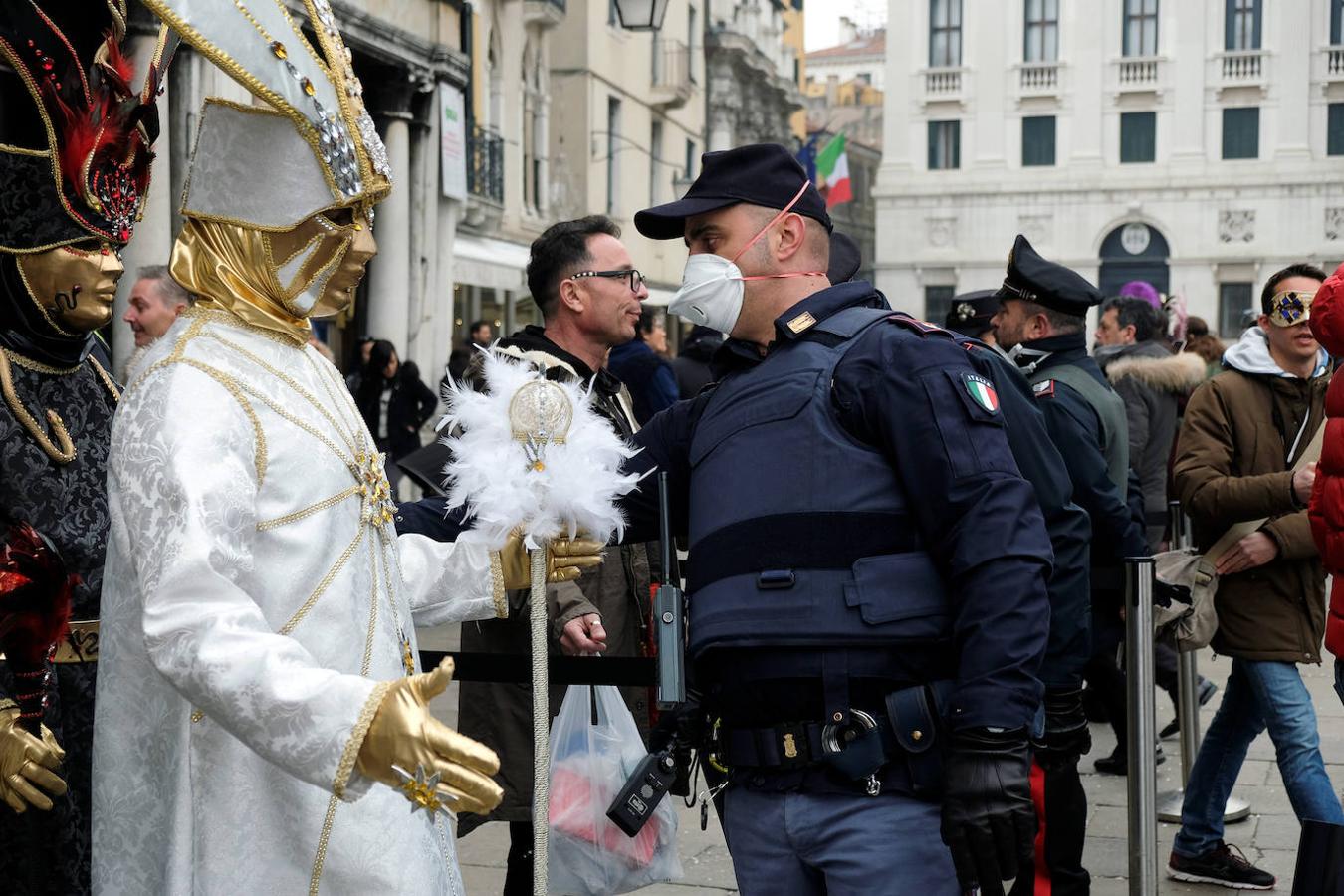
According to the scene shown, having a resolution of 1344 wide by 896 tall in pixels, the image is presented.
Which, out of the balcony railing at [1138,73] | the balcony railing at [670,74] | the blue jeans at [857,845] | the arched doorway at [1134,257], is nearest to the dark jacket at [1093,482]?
the blue jeans at [857,845]

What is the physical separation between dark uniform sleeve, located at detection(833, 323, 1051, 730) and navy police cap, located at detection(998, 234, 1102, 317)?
7.98 feet

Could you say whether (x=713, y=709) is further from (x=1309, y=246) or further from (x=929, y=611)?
(x=1309, y=246)

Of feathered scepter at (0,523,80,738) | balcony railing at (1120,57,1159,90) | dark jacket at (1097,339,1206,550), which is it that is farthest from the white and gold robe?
balcony railing at (1120,57,1159,90)

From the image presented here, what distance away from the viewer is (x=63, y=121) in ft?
11.6

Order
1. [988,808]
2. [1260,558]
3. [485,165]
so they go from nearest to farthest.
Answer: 1. [988,808]
2. [1260,558]
3. [485,165]

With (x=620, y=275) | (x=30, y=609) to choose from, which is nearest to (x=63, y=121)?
(x=30, y=609)

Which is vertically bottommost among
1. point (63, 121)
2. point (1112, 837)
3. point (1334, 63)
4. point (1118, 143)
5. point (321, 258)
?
point (1112, 837)

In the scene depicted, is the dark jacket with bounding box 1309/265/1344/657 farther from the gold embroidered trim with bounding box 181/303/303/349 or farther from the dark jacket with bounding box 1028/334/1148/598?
the gold embroidered trim with bounding box 181/303/303/349

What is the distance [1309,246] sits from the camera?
4697cm

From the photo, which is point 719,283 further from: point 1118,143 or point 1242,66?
point 1242,66

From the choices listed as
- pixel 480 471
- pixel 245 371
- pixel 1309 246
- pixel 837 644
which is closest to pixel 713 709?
pixel 837 644

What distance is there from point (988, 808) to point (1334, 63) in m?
49.3

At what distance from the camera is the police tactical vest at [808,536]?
2938 millimetres

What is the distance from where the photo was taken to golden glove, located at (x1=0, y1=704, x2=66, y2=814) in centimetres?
291
